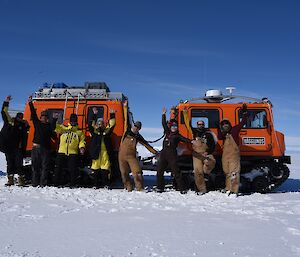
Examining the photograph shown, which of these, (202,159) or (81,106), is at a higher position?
(81,106)

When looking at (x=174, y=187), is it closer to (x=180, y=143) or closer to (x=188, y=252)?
(x=180, y=143)

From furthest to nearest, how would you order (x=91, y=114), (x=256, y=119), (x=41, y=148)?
(x=91, y=114) < (x=256, y=119) < (x=41, y=148)

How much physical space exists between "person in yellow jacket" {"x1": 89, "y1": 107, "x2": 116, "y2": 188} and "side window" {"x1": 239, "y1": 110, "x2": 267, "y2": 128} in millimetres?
3588

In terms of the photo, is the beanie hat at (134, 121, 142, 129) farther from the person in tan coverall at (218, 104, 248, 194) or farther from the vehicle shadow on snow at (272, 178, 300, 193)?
the vehicle shadow on snow at (272, 178, 300, 193)

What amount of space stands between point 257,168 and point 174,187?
7.36 feet

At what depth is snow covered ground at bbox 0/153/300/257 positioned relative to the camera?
3617mm

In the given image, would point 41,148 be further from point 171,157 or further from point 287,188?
point 287,188

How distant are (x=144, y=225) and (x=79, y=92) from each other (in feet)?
18.8

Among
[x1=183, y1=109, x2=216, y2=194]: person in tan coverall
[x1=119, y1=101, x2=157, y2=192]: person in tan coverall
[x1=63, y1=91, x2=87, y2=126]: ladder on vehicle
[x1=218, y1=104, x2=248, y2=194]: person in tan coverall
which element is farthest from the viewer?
[x1=63, y1=91, x2=87, y2=126]: ladder on vehicle

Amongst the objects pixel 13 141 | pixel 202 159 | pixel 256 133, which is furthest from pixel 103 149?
pixel 256 133

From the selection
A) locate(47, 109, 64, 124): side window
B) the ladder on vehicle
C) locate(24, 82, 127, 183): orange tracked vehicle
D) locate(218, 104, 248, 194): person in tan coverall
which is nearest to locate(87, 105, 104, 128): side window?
locate(24, 82, 127, 183): orange tracked vehicle

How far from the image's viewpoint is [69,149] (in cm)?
832

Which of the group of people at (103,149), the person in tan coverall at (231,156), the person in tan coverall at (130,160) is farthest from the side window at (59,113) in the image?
the person in tan coverall at (231,156)

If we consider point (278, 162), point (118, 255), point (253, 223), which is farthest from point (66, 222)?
point (278, 162)
